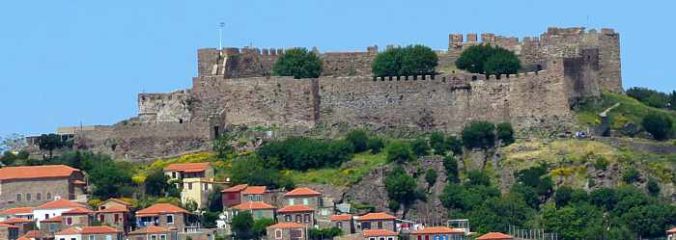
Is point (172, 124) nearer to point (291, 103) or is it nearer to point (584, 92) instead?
point (291, 103)

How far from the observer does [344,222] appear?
138875mm

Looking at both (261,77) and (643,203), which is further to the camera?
(261,77)

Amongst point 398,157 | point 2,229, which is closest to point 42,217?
point 2,229

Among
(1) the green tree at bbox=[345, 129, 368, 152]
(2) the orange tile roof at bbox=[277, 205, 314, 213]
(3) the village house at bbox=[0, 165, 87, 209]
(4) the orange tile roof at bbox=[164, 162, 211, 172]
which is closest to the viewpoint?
(2) the orange tile roof at bbox=[277, 205, 314, 213]

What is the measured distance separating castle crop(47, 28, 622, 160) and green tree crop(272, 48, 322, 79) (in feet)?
2.26

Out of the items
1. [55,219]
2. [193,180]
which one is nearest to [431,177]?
[193,180]

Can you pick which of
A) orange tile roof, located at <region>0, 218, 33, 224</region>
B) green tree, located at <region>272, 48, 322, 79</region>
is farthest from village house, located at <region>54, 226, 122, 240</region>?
green tree, located at <region>272, 48, 322, 79</region>

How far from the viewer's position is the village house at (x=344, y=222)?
139m

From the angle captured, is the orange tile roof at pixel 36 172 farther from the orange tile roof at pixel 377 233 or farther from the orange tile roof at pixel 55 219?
the orange tile roof at pixel 377 233

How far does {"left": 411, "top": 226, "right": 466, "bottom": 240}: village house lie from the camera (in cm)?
13775

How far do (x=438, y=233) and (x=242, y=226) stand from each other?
645 cm

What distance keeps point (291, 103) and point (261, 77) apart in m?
1.79

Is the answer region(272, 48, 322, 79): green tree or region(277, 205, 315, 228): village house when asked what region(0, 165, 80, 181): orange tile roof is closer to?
region(277, 205, 315, 228): village house

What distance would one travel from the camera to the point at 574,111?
470 ft
